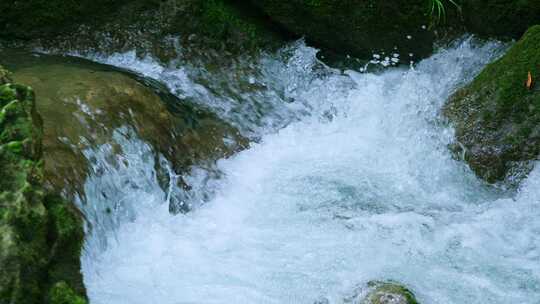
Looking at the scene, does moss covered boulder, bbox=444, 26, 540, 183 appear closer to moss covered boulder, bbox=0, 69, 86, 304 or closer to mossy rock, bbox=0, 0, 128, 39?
mossy rock, bbox=0, 0, 128, 39

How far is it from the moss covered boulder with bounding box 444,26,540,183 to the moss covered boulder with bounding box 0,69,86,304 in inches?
130

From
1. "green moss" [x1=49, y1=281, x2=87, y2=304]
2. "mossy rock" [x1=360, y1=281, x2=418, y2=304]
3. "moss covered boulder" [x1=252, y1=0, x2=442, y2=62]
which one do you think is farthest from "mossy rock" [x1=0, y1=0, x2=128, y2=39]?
"green moss" [x1=49, y1=281, x2=87, y2=304]

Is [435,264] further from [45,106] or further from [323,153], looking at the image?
[45,106]

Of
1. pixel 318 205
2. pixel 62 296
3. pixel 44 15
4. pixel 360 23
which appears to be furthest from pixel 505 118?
pixel 44 15

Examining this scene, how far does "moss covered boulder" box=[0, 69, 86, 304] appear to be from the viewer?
9.45 feet

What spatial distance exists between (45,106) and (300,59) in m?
2.65

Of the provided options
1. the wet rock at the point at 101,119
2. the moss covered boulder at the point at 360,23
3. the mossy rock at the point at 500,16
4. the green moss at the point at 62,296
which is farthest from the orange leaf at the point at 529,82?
the green moss at the point at 62,296

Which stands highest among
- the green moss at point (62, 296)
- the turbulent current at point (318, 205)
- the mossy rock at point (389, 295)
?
the green moss at point (62, 296)

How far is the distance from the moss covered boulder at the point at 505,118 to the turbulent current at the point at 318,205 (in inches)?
5.5

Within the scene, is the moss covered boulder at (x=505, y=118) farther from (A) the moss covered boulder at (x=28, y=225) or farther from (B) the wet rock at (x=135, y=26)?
(A) the moss covered boulder at (x=28, y=225)

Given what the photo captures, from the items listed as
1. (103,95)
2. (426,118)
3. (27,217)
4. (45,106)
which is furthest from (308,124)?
(27,217)

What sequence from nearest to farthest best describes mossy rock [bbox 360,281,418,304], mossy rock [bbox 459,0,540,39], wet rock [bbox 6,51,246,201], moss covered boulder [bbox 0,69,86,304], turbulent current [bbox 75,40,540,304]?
moss covered boulder [bbox 0,69,86,304], mossy rock [bbox 360,281,418,304], turbulent current [bbox 75,40,540,304], wet rock [bbox 6,51,246,201], mossy rock [bbox 459,0,540,39]

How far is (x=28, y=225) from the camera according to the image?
298cm

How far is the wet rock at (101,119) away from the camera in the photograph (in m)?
4.52
